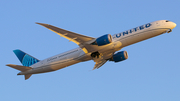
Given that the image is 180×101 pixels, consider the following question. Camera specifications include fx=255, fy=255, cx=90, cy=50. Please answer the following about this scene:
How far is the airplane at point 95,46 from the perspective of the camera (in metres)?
41.5

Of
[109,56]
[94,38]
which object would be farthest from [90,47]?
[109,56]

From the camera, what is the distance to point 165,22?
42.0m

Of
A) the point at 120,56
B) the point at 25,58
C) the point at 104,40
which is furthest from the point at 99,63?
the point at 25,58

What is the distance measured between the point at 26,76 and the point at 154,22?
25.8 metres

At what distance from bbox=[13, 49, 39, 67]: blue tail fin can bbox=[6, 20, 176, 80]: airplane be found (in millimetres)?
255

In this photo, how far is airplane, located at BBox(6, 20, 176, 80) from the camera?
41.5 metres

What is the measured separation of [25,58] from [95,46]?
16.3 metres

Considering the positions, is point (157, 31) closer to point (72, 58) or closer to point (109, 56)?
point (109, 56)

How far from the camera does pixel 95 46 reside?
4306cm

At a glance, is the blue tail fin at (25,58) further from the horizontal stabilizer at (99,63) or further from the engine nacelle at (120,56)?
the engine nacelle at (120,56)

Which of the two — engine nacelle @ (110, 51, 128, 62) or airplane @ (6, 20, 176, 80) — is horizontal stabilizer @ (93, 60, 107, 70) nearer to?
airplane @ (6, 20, 176, 80)

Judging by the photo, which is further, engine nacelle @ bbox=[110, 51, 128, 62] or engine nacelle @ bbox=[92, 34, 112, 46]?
A: engine nacelle @ bbox=[110, 51, 128, 62]

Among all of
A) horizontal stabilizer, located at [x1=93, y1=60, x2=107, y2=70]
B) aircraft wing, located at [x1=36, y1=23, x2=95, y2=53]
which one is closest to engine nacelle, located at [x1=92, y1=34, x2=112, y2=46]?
aircraft wing, located at [x1=36, y1=23, x2=95, y2=53]

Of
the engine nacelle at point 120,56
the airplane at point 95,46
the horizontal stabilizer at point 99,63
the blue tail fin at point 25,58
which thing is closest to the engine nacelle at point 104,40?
the airplane at point 95,46
